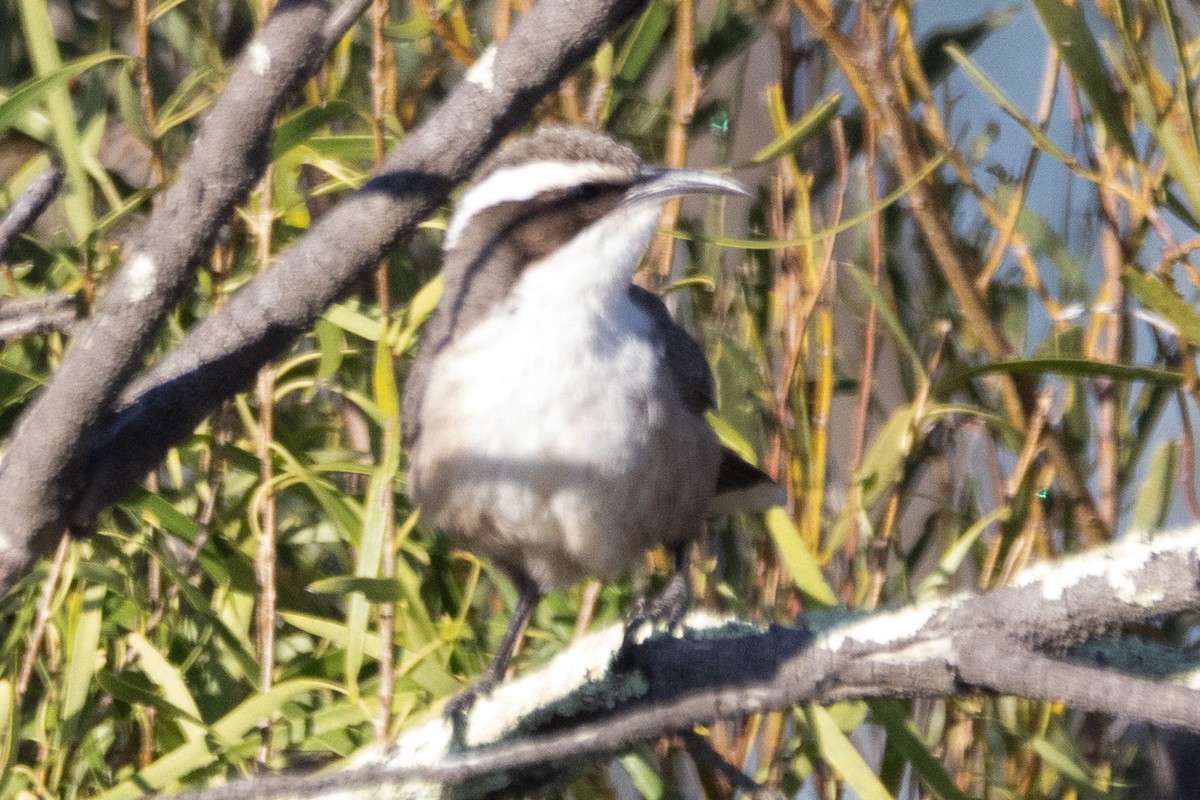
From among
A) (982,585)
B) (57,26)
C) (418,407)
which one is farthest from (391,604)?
(57,26)

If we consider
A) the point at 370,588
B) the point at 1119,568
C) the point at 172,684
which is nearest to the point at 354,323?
the point at 370,588

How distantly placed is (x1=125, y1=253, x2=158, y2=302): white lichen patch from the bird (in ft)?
3.95

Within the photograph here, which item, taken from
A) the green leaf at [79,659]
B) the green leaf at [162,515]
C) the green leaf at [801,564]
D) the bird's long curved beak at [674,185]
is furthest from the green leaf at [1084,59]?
the green leaf at [79,659]

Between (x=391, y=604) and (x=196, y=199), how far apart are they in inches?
49.8

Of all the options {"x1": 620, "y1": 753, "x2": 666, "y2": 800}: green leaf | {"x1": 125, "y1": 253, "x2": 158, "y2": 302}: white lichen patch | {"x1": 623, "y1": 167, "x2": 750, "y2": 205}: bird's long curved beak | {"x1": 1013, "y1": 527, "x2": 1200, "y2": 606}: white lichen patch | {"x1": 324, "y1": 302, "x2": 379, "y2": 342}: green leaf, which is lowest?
{"x1": 620, "y1": 753, "x2": 666, "y2": 800}: green leaf

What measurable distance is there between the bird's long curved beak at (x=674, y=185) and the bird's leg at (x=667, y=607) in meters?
0.80

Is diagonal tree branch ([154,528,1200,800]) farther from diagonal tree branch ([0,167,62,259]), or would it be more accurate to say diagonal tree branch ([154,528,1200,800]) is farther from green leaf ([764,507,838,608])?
diagonal tree branch ([0,167,62,259])

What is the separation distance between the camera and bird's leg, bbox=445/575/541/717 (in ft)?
8.23

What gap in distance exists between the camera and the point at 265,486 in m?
2.98

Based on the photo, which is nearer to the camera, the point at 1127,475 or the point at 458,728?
the point at 458,728

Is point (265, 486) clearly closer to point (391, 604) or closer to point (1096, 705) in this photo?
point (391, 604)

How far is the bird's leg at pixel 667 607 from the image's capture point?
97.7 inches

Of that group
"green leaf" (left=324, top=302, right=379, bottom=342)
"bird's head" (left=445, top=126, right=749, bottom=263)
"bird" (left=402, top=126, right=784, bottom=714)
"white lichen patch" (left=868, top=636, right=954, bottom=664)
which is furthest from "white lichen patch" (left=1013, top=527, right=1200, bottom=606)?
"green leaf" (left=324, top=302, right=379, bottom=342)

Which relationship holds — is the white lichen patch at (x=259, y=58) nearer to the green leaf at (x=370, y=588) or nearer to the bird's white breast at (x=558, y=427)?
the green leaf at (x=370, y=588)
